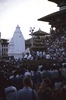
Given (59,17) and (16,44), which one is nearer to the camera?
(59,17)

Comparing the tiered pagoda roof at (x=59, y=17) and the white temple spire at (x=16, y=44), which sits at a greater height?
the tiered pagoda roof at (x=59, y=17)

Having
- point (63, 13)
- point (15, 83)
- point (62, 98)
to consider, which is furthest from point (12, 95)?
point (63, 13)

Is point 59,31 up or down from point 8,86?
up

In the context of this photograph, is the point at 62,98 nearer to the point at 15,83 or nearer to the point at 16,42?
the point at 15,83

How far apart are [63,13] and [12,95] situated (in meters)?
15.6

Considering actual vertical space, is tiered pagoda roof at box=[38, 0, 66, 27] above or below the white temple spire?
above

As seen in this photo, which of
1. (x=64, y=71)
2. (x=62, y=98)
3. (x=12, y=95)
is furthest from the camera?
(x=64, y=71)

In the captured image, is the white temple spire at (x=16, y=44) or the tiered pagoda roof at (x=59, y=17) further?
the white temple spire at (x=16, y=44)

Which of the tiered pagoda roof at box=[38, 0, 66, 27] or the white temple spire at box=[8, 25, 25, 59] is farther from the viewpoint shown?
the white temple spire at box=[8, 25, 25, 59]

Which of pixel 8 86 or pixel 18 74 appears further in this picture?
pixel 18 74

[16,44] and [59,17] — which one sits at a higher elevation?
[59,17]

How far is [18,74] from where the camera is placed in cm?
1223

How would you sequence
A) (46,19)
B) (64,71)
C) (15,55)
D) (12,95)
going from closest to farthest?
(12,95) → (64,71) → (46,19) → (15,55)

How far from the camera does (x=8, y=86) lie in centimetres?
892
